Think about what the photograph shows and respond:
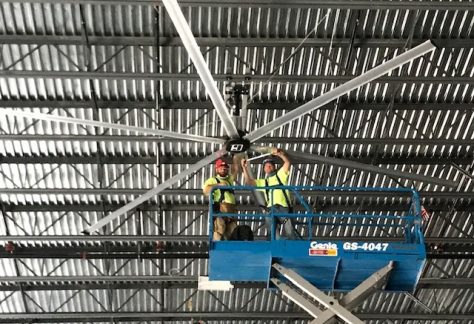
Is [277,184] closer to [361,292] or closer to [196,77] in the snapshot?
[361,292]

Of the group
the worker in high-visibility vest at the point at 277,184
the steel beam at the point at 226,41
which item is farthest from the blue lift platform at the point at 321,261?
the steel beam at the point at 226,41

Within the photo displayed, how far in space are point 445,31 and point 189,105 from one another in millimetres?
7489

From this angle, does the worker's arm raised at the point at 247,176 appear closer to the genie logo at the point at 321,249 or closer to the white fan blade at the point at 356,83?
the white fan blade at the point at 356,83

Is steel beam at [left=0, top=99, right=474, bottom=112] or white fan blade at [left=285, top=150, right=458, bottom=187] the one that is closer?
white fan blade at [left=285, top=150, right=458, bottom=187]

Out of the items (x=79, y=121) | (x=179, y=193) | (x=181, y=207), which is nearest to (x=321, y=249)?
→ (x=79, y=121)

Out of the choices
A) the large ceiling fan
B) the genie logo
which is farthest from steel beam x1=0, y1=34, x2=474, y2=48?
the genie logo

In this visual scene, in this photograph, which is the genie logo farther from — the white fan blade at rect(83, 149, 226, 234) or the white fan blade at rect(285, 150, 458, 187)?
the white fan blade at rect(83, 149, 226, 234)

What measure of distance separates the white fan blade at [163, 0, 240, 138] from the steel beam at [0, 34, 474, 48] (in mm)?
5675

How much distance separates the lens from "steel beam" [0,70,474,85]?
18297 millimetres

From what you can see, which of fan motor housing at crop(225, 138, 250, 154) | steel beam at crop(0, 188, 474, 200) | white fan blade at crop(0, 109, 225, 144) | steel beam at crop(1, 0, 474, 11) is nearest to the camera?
white fan blade at crop(0, 109, 225, 144)

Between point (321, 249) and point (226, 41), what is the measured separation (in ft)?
26.5

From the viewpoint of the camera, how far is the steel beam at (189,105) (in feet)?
65.7

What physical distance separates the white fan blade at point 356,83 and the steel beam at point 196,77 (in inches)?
200

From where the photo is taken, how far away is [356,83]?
1216 centimetres
